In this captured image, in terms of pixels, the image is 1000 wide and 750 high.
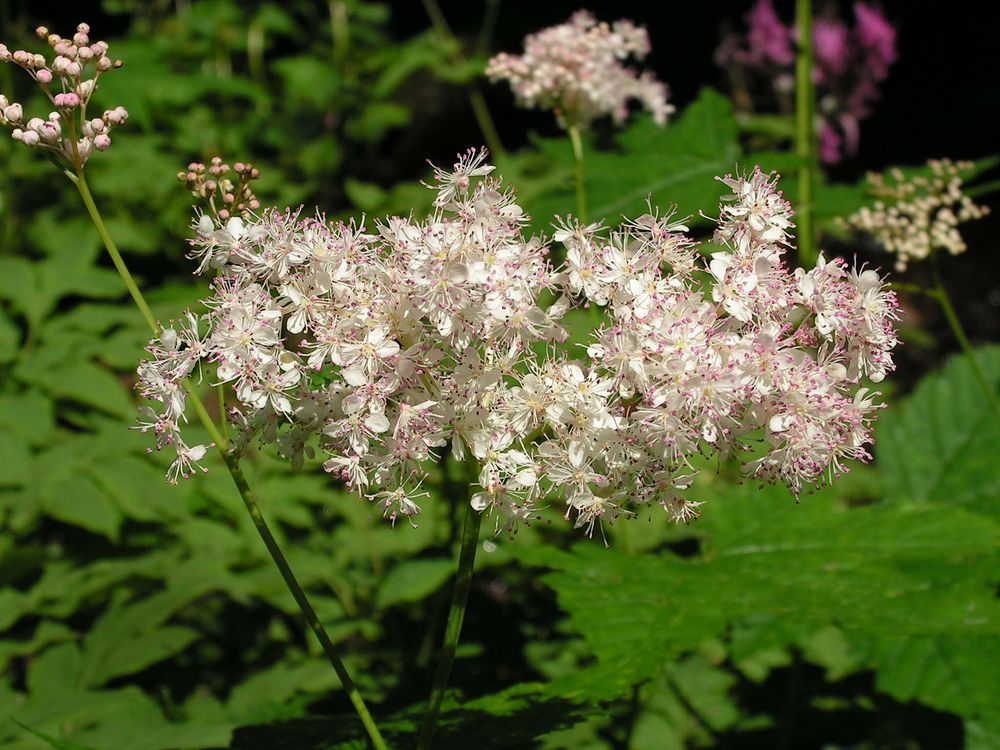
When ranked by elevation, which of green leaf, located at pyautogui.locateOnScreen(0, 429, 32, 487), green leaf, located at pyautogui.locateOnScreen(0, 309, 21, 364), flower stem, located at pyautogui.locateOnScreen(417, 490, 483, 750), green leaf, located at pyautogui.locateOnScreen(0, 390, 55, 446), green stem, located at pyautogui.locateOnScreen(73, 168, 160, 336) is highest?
green leaf, located at pyautogui.locateOnScreen(0, 309, 21, 364)

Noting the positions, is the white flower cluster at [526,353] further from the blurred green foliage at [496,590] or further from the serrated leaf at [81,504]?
the serrated leaf at [81,504]

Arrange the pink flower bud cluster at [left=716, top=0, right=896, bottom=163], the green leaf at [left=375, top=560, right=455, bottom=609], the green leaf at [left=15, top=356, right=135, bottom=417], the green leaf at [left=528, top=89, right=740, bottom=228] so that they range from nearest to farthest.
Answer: the green leaf at [left=528, top=89, right=740, bottom=228] < the green leaf at [left=375, top=560, right=455, bottom=609] < the green leaf at [left=15, top=356, right=135, bottom=417] < the pink flower bud cluster at [left=716, top=0, right=896, bottom=163]

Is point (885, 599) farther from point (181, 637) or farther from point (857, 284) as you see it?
point (181, 637)

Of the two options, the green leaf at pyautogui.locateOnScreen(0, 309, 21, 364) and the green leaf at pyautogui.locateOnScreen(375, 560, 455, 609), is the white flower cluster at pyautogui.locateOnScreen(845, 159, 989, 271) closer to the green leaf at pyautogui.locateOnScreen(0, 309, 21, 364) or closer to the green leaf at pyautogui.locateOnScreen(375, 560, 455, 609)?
the green leaf at pyautogui.locateOnScreen(375, 560, 455, 609)

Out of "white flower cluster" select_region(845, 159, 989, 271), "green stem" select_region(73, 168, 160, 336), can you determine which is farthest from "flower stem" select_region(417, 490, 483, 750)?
"white flower cluster" select_region(845, 159, 989, 271)

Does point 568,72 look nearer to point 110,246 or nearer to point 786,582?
point 786,582

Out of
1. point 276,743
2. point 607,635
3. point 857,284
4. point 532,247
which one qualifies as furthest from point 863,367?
point 276,743

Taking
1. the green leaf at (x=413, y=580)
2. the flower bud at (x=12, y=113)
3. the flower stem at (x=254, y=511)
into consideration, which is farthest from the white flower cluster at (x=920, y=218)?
the flower bud at (x=12, y=113)

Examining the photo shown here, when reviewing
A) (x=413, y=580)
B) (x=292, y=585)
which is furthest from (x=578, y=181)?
(x=292, y=585)
